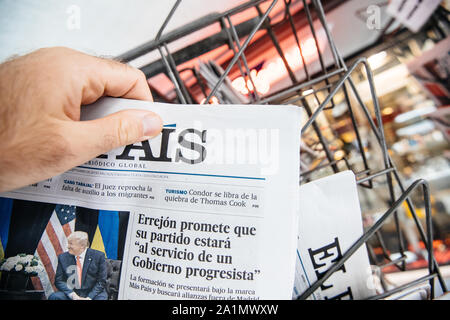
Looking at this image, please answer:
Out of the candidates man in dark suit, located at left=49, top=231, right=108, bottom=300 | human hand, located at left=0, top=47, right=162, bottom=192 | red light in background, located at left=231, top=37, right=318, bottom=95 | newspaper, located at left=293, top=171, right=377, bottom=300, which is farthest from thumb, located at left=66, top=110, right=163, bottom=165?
red light in background, located at left=231, top=37, right=318, bottom=95

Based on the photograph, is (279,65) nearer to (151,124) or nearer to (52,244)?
(151,124)

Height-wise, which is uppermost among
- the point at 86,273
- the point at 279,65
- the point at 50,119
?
the point at 279,65

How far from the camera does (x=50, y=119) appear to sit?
22 centimetres

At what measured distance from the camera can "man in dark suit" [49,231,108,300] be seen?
275mm

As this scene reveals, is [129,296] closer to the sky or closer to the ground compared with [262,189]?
closer to the ground

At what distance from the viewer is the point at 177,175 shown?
0.91ft

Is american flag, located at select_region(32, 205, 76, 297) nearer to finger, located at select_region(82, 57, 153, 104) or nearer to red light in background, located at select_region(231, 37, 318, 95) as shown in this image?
finger, located at select_region(82, 57, 153, 104)

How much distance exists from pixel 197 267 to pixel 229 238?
2.1 inches

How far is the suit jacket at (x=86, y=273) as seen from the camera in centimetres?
28

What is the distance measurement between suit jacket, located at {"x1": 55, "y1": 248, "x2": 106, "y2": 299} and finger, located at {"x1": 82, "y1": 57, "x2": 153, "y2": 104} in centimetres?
20

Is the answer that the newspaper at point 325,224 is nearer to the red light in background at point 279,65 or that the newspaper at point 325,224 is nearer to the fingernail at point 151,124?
the fingernail at point 151,124

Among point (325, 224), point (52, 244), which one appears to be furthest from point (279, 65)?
point (52, 244)
